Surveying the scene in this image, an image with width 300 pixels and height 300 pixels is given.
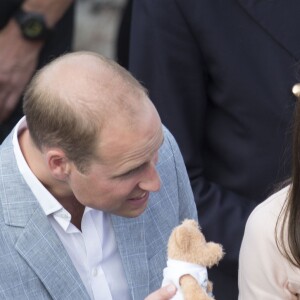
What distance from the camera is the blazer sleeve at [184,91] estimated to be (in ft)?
10.9

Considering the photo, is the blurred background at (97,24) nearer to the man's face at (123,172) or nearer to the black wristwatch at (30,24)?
the black wristwatch at (30,24)

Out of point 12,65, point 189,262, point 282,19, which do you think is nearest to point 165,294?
point 189,262

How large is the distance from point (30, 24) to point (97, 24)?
A: 2.65 m

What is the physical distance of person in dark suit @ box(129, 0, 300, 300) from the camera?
3.33 metres

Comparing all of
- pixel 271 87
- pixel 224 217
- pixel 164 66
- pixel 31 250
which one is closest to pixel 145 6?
pixel 164 66

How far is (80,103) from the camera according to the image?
2.64 metres

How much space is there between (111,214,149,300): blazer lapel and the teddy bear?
0.27 metres

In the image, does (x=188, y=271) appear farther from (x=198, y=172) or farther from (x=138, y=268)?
(x=198, y=172)

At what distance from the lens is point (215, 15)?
332cm

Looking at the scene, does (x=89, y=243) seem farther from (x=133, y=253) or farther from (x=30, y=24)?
(x=30, y=24)

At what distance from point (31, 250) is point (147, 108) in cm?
44

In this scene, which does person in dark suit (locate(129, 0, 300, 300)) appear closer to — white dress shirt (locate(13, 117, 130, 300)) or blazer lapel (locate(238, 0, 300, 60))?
blazer lapel (locate(238, 0, 300, 60))

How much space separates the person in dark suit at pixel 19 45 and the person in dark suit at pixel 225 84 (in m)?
0.55

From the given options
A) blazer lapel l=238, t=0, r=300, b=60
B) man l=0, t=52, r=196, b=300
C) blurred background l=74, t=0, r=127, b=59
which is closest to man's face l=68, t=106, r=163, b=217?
man l=0, t=52, r=196, b=300
